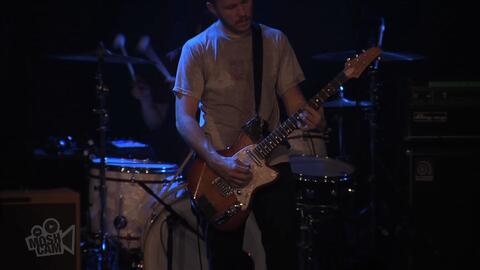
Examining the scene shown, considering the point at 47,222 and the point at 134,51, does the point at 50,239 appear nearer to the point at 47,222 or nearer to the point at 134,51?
the point at 47,222

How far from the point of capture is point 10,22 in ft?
18.0

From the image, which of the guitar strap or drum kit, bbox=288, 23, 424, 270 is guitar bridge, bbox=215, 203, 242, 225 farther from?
drum kit, bbox=288, 23, 424, 270

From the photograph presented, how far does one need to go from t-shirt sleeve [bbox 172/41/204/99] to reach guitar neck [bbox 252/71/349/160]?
19.2 inches

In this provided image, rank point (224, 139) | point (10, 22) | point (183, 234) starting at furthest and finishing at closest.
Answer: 1. point (10, 22)
2. point (183, 234)
3. point (224, 139)

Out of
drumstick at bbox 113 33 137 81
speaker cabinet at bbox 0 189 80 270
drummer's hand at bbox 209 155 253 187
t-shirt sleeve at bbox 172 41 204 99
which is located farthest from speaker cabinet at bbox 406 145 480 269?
drumstick at bbox 113 33 137 81

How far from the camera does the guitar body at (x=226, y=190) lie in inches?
139

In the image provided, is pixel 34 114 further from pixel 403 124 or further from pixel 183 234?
pixel 403 124

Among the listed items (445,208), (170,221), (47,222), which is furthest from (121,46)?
(445,208)

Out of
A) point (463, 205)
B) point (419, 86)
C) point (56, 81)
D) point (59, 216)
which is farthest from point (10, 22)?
point (463, 205)

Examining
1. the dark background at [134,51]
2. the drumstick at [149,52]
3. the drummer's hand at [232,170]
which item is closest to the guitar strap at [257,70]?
the drummer's hand at [232,170]

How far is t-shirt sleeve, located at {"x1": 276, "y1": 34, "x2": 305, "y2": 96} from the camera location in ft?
12.1

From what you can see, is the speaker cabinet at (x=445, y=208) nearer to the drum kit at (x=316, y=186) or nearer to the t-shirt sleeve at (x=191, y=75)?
the drum kit at (x=316, y=186)

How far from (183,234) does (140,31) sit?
2.49 m

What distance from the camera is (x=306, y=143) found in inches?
190
